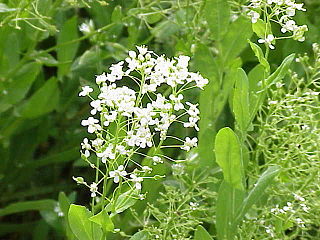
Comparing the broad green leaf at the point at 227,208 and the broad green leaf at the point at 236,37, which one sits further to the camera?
the broad green leaf at the point at 236,37

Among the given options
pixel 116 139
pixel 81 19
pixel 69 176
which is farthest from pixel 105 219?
pixel 81 19

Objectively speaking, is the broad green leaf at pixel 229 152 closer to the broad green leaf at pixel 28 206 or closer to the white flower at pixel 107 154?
the white flower at pixel 107 154

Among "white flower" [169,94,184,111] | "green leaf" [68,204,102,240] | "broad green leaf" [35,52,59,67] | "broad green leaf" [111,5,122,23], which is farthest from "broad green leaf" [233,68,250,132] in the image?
"broad green leaf" [35,52,59,67]

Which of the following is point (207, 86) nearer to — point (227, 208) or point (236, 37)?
point (236, 37)

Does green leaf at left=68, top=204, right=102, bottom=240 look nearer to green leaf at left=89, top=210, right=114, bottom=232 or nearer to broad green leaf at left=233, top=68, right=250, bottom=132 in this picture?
green leaf at left=89, top=210, right=114, bottom=232

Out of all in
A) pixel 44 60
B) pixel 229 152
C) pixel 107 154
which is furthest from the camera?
pixel 44 60

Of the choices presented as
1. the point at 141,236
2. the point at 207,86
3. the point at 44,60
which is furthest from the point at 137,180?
the point at 44,60

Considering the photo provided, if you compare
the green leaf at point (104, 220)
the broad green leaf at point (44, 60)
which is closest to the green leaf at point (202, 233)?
the green leaf at point (104, 220)
